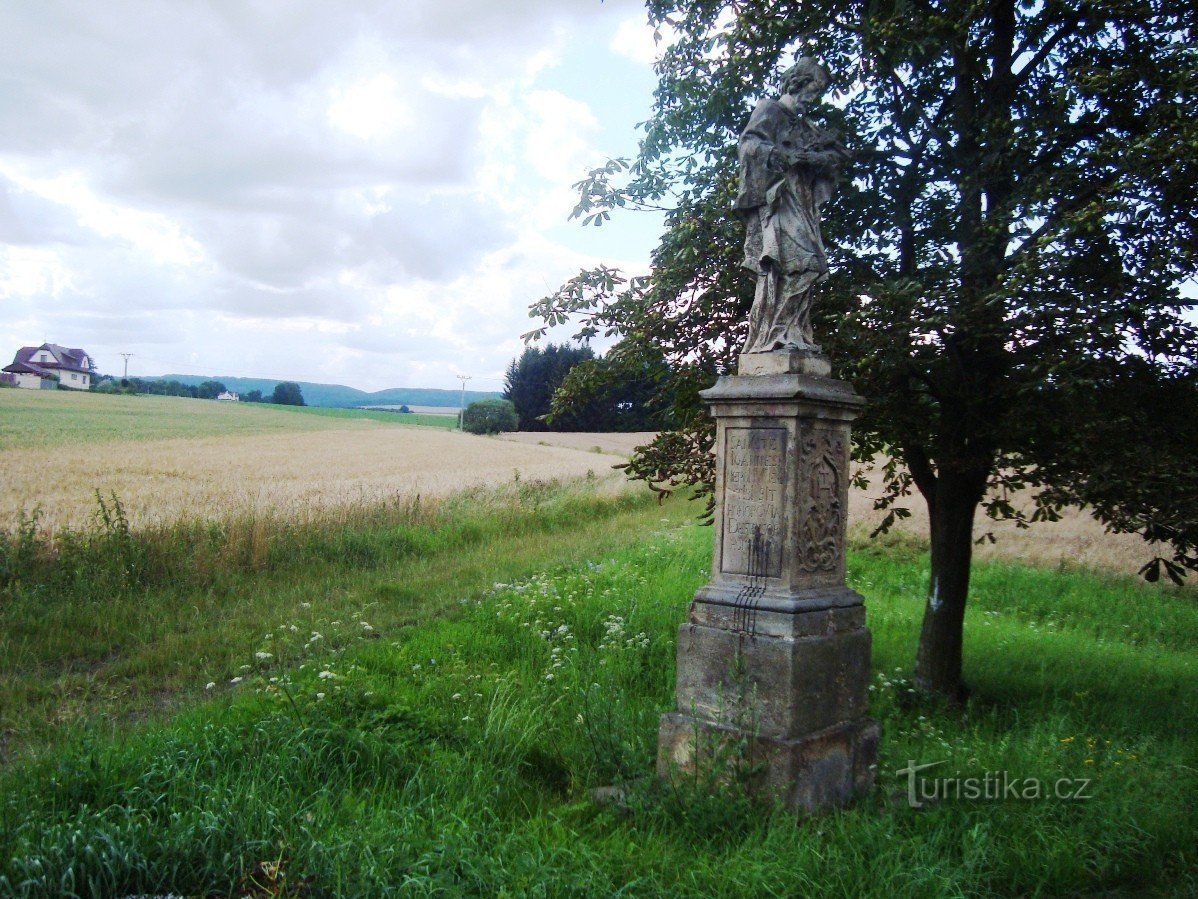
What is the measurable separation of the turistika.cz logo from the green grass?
1738 cm

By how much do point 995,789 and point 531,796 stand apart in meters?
2.42

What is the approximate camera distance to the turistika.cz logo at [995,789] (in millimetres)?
4707

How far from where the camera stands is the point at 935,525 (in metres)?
8.27

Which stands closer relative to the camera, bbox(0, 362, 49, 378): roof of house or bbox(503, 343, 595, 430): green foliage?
bbox(0, 362, 49, 378): roof of house

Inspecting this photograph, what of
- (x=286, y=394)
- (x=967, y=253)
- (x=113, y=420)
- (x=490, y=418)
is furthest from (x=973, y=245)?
(x=286, y=394)

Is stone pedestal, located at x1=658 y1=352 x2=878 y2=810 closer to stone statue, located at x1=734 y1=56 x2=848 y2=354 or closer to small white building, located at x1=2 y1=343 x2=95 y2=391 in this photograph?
stone statue, located at x1=734 y1=56 x2=848 y2=354

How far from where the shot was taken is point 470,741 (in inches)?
216

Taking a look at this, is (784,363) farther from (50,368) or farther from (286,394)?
(286,394)

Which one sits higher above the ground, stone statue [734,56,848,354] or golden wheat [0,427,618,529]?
stone statue [734,56,848,354]

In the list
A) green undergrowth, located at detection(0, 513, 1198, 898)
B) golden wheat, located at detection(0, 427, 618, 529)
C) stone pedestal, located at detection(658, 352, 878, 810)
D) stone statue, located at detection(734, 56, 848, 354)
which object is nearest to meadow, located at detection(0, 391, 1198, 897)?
green undergrowth, located at detection(0, 513, 1198, 898)

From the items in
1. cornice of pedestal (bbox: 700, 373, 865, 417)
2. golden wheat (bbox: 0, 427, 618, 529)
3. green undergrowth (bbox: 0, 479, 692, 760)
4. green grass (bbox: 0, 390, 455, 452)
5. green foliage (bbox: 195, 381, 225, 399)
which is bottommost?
green undergrowth (bbox: 0, 479, 692, 760)

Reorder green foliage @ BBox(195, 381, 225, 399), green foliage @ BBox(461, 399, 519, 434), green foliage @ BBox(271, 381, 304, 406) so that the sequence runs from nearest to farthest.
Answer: green foliage @ BBox(461, 399, 519, 434) < green foliage @ BBox(195, 381, 225, 399) < green foliage @ BBox(271, 381, 304, 406)

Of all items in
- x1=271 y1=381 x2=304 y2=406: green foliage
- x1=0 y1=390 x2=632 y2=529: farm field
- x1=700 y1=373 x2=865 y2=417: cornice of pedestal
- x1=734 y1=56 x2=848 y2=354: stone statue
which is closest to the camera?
x1=700 y1=373 x2=865 y2=417: cornice of pedestal

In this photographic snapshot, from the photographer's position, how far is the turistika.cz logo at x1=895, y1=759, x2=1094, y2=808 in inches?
185
